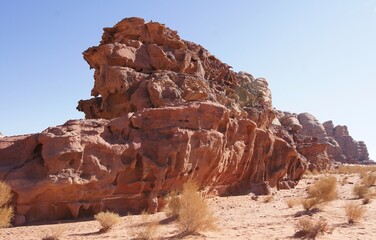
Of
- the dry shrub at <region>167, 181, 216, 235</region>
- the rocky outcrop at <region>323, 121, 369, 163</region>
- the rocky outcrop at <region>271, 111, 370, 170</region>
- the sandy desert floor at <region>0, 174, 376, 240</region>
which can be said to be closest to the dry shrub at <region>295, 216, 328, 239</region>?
the sandy desert floor at <region>0, 174, 376, 240</region>

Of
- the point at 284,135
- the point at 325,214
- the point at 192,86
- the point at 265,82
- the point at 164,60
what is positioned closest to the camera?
the point at 325,214

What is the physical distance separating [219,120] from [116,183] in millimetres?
5521

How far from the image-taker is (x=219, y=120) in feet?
49.6

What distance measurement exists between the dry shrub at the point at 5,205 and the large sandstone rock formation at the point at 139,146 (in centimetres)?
59

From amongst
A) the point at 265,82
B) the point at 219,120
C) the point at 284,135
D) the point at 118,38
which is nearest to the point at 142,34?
the point at 118,38

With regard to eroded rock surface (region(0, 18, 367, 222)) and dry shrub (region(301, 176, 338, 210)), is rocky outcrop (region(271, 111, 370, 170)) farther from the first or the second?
dry shrub (region(301, 176, 338, 210))

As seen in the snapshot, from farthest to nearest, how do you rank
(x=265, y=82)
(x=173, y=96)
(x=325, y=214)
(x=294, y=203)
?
(x=265, y=82)
(x=173, y=96)
(x=294, y=203)
(x=325, y=214)

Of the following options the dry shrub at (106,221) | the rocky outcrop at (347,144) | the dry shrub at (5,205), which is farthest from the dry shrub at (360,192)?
the rocky outcrop at (347,144)

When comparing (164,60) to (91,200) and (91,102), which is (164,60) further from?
(91,200)

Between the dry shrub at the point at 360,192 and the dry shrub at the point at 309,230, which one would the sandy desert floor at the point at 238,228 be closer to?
the dry shrub at the point at 309,230

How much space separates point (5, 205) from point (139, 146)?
4779mm

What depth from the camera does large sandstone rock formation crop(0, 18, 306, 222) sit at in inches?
424

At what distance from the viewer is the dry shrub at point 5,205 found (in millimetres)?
8750

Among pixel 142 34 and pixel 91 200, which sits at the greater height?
pixel 142 34
